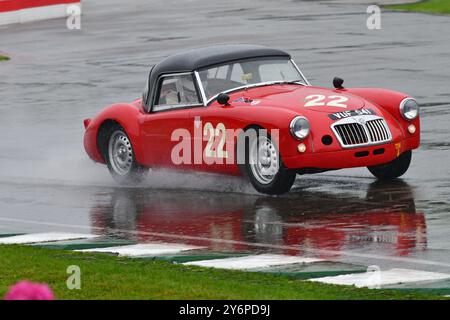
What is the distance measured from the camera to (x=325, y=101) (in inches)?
613

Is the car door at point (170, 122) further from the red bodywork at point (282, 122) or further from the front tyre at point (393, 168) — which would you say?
the front tyre at point (393, 168)

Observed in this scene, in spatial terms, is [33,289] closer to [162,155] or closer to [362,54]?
[162,155]

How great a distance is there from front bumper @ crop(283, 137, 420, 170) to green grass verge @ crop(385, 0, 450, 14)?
22.8m

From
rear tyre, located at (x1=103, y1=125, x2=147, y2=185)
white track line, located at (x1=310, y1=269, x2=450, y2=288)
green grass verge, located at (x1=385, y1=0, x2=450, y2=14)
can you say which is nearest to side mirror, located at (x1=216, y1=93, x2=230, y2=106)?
rear tyre, located at (x1=103, y1=125, x2=147, y2=185)

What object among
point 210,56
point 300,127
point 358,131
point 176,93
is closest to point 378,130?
point 358,131

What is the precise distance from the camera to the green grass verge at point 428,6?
3825 cm

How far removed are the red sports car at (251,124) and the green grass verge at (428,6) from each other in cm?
2143

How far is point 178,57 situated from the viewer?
17188 mm

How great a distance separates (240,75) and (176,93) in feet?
2.57

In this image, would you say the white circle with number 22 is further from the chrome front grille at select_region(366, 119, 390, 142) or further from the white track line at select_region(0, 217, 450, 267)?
the white track line at select_region(0, 217, 450, 267)

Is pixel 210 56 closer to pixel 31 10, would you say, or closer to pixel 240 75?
pixel 240 75
